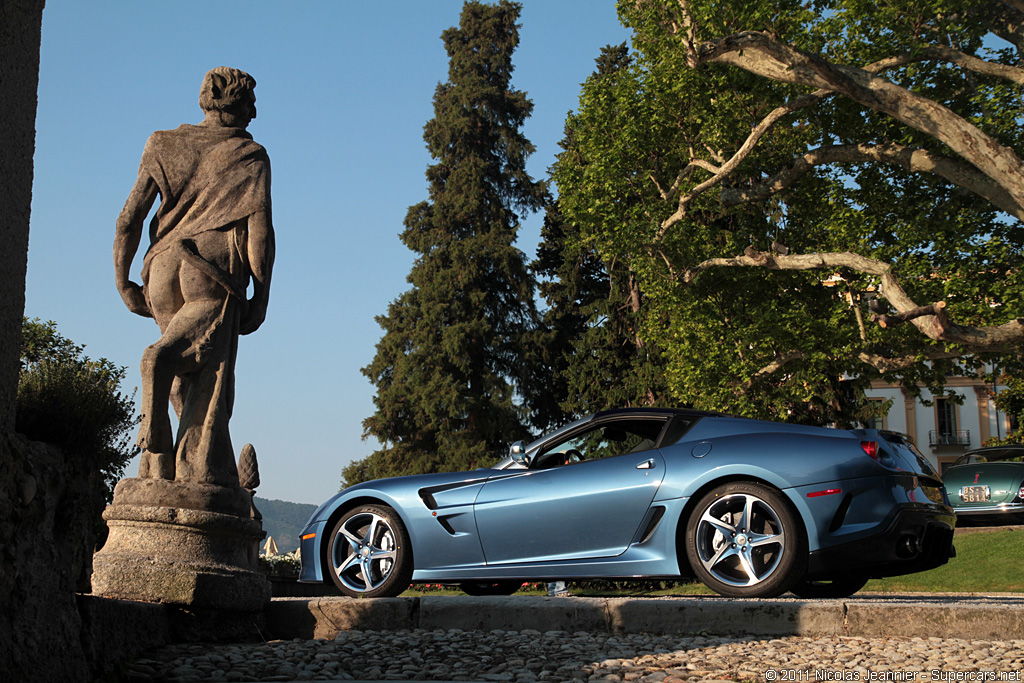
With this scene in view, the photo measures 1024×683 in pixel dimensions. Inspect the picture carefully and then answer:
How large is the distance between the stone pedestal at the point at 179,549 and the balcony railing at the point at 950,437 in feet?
215

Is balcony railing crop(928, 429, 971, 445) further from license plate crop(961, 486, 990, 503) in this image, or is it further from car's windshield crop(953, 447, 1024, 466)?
license plate crop(961, 486, 990, 503)

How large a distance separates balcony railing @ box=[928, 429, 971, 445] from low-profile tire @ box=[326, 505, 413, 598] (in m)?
64.5

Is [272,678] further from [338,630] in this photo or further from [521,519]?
[521,519]

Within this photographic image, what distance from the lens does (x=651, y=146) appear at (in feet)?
75.2

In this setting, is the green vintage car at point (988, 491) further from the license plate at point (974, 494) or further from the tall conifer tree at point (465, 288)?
the tall conifer tree at point (465, 288)

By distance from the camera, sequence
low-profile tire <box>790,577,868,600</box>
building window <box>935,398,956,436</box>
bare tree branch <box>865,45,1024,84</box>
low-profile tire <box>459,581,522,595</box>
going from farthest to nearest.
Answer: building window <box>935,398,956,436</box>, bare tree branch <box>865,45,1024,84</box>, low-profile tire <box>459,581,522,595</box>, low-profile tire <box>790,577,868,600</box>

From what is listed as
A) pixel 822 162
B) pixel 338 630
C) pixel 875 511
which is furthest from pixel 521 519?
pixel 822 162

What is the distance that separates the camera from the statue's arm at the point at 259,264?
21.9ft

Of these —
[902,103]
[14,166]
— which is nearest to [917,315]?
[902,103]

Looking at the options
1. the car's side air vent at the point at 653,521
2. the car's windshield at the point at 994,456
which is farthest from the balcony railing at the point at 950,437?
the car's side air vent at the point at 653,521

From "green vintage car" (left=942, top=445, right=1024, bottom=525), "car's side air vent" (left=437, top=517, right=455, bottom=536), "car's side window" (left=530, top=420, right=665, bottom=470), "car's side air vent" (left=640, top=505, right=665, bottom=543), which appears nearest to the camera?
"car's side air vent" (left=640, top=505, right=665, bottom=543)

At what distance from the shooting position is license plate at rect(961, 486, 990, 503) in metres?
17.8

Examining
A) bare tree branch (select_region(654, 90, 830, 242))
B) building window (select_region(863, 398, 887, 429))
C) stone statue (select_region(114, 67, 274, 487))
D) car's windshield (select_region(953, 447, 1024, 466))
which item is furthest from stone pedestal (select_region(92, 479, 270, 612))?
building window (select_region(863, 398, 887, 429))

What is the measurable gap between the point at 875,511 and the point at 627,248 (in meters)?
17.0
